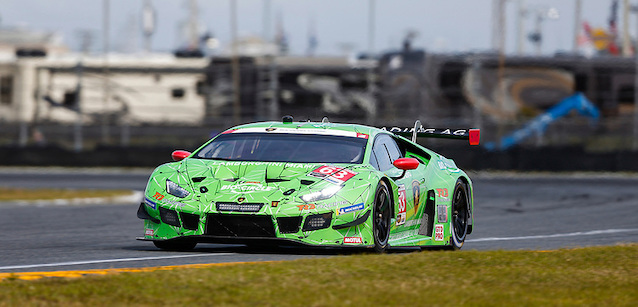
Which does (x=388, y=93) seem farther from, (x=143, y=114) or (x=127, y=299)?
(x=127, y=299)

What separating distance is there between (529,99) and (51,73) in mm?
17181

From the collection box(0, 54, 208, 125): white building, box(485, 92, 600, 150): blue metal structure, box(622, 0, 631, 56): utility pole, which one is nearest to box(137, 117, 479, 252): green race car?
box(485, 92, 600, 150): blue metal structure

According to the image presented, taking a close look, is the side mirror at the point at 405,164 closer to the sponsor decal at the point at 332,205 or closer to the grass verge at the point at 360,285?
the sponsor decal at the point at 332,205

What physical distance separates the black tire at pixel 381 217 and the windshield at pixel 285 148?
17.5 inches

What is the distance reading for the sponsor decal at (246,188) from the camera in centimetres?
866

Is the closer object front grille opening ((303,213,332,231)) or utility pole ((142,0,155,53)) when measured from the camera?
front grille opening ((303,213,332,231))

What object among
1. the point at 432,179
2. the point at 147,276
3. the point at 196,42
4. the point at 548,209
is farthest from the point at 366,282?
the point at 196,42

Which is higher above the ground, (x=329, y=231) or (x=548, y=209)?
(x=329, y=231)

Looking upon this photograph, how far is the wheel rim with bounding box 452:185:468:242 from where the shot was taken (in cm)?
1090

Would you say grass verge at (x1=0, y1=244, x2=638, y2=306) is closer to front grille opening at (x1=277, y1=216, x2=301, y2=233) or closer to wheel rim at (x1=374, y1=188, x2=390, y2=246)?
front grille opening at (x1=277, y1=216, x2=301, y2=233)

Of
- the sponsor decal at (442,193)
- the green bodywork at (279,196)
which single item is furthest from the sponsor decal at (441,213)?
the green bodywork at (279,196)

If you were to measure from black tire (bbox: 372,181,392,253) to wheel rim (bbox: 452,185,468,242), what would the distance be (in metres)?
1.75

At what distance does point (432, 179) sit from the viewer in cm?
1049

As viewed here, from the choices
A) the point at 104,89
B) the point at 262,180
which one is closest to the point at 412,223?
the point at 262,180
